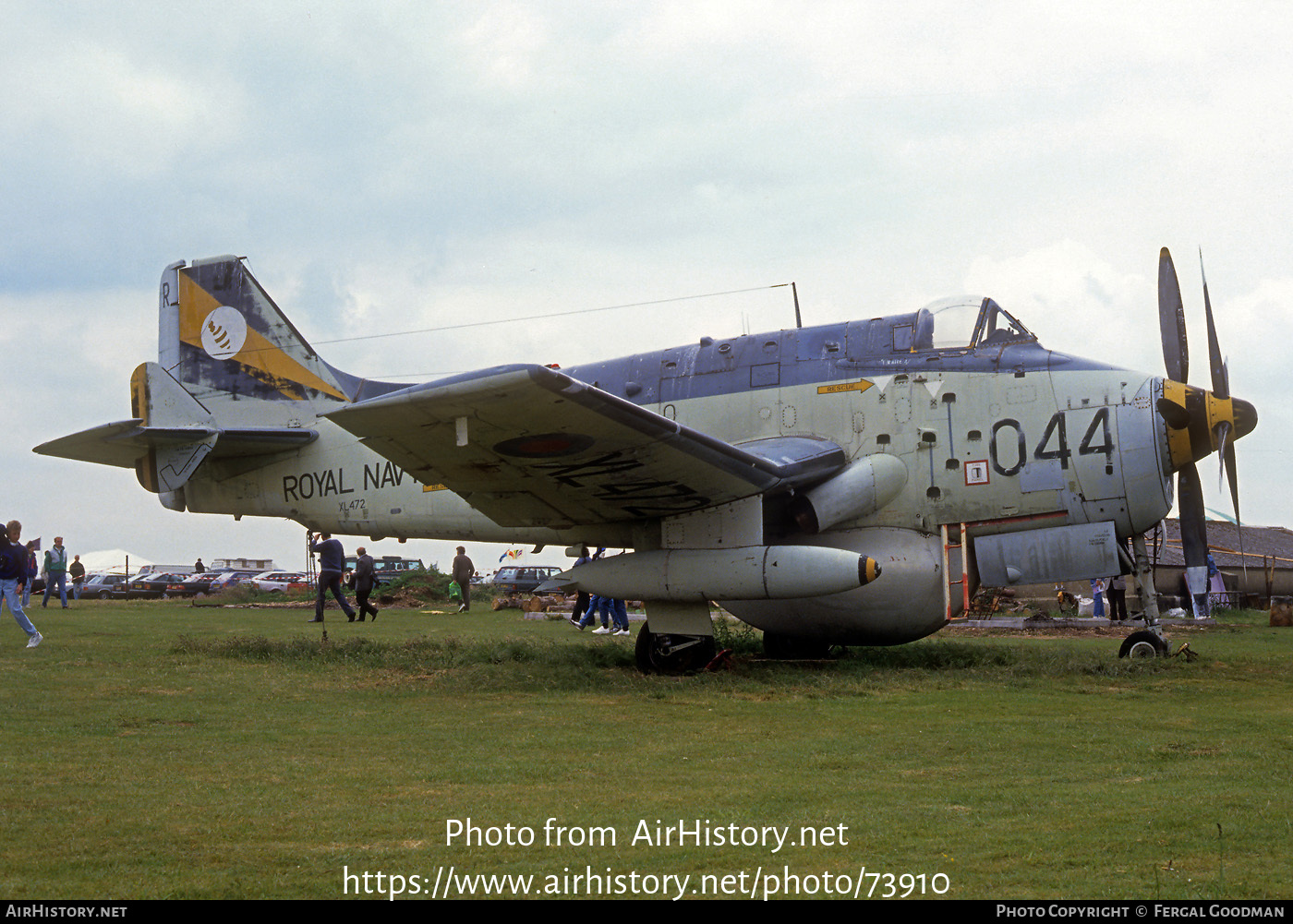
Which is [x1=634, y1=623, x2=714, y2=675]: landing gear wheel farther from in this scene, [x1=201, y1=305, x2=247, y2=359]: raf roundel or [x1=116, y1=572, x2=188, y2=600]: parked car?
[x1=116, y1=572, x2=188, y2=600]: parked car

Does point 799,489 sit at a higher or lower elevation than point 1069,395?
lower

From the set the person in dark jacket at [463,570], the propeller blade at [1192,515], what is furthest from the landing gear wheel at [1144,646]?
the person in dark jacket at [463,570]

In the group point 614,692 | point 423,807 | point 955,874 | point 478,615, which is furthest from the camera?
point 478,615

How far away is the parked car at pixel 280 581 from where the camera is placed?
51438mm

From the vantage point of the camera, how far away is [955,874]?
380 centimetres

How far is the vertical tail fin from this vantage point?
15.8 metres

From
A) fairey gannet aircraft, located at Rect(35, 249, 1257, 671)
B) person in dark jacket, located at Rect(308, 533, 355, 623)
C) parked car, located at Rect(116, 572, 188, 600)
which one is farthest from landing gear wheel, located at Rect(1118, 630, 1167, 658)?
parked car, located at Rect(116, 572, 188, 600)

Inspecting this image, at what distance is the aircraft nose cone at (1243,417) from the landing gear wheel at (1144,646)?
2.34m

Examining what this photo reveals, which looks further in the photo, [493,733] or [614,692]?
[614,692]

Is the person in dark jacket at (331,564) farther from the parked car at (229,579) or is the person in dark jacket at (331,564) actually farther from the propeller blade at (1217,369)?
the parked car at (229,579)

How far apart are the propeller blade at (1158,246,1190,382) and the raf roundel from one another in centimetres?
1267
